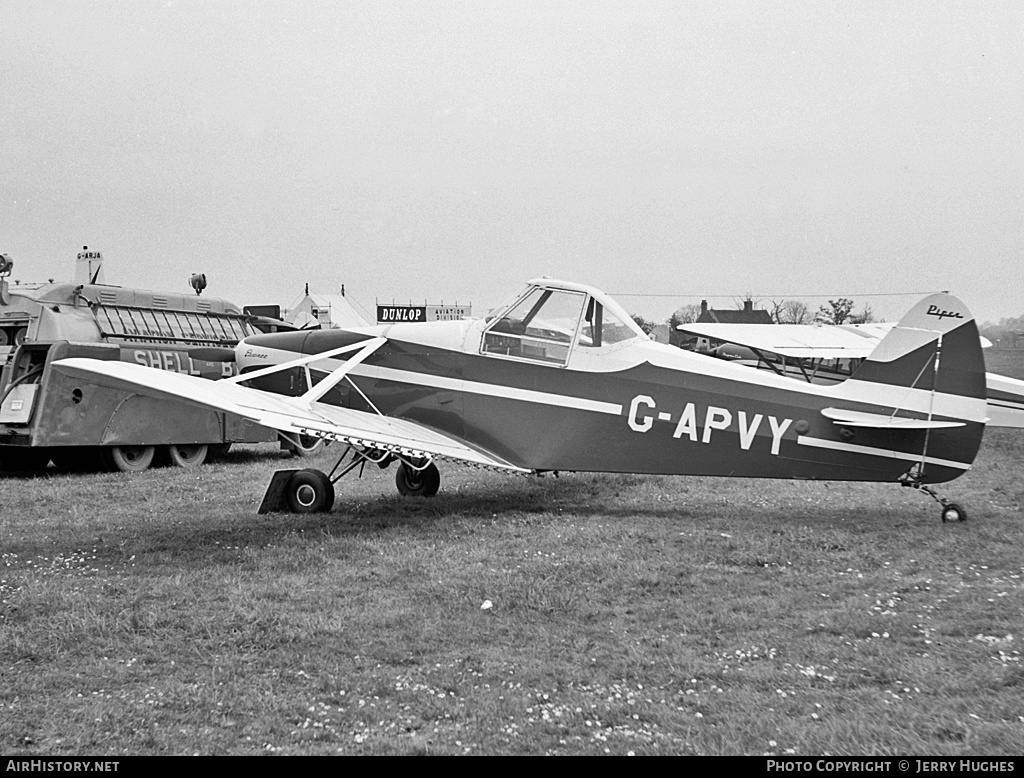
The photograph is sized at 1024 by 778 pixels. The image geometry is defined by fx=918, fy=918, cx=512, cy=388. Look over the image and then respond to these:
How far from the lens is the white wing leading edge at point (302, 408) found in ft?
24.1

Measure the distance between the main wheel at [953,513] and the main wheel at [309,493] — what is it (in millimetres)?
5495

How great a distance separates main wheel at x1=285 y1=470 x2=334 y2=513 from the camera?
8.59 m

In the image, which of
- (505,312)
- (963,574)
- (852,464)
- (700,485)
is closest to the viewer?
(963,574)

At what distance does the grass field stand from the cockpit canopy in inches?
63.8

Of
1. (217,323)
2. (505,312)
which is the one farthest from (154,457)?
(505,312)

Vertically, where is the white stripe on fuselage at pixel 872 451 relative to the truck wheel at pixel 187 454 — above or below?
above

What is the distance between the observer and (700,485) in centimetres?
1103

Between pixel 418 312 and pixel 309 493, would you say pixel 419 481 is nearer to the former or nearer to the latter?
pixel 309 493

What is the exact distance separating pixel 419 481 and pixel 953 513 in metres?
5.45

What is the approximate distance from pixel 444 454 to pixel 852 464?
3.64 metres

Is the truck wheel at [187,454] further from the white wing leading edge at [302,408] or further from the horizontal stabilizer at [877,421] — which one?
the horizontal stabilizer at [877,421]

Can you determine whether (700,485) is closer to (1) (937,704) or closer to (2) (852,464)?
(2) (852,464)

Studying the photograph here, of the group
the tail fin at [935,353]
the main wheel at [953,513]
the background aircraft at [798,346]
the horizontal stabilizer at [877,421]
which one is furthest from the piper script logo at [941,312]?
the background aircraft at [798,346]

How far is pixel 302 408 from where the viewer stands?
8617 millimetres
